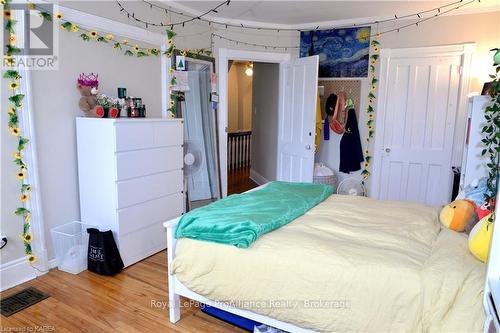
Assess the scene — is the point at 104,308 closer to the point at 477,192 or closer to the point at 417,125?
the point at 477,192

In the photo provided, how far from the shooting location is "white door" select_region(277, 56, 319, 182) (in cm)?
409

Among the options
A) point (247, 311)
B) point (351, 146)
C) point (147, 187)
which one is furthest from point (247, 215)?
point (351, 146)

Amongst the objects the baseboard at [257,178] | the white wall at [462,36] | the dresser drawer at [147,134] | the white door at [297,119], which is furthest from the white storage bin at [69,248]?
the white wall at [462,36]

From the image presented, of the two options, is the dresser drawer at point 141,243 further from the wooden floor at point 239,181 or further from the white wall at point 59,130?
the wooden floor at point 239,181

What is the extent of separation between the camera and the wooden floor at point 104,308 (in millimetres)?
2084

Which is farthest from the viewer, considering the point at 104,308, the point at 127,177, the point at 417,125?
the point at 417,125

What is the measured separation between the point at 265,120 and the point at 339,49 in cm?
187

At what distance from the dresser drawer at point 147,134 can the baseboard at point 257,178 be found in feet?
9.39

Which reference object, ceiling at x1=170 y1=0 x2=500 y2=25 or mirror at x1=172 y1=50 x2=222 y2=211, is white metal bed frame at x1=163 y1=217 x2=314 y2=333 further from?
ceiling at x1=170 y1=0 x2=500 y2=25

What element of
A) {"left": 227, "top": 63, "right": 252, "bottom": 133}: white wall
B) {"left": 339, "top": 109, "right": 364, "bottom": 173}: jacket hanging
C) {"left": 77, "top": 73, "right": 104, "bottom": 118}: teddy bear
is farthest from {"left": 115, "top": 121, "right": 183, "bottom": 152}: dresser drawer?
{"left": 227, "top": 63, "right": 252, "bottom": 133}: white wall

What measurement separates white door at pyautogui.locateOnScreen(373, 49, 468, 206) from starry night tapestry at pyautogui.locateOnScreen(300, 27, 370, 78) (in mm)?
282

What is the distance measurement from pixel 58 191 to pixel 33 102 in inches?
28.2

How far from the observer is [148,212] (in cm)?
303

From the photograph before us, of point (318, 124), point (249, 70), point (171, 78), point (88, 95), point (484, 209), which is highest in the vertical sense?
point (249, 70)
